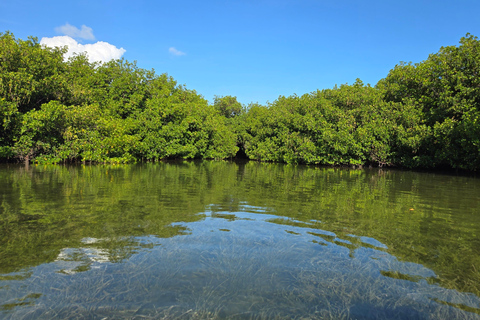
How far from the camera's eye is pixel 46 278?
3.58 meters

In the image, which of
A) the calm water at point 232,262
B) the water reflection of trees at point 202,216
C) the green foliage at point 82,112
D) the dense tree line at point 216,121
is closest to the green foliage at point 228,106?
the dense tree line at point 216,121

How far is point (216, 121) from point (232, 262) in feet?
129

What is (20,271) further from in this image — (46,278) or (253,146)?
(253,146)

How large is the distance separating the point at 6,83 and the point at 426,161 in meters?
33.8

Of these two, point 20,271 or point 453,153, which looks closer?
point 20,271

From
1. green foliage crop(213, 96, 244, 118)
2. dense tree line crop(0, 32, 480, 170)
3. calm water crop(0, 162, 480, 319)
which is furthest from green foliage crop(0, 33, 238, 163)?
green foliage crop(213, 96, 244, 118)

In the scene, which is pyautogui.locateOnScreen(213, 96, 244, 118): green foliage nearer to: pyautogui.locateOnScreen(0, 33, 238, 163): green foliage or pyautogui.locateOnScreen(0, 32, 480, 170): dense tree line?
pyautogui.locateOnScreen(0, 32, 480, 170): dense tree line

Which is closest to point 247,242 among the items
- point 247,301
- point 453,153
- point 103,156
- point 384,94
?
point 247,301

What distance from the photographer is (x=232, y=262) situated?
14.1 ft

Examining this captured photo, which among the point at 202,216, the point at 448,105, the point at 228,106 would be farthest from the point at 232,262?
the point at 228,106

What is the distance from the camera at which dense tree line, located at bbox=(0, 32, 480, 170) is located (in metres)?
22.5

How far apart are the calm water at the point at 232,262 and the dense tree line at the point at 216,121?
695 inches

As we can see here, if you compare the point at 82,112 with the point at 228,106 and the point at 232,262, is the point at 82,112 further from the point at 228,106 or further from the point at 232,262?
the point at 228,106

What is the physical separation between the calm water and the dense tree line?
695 inches
